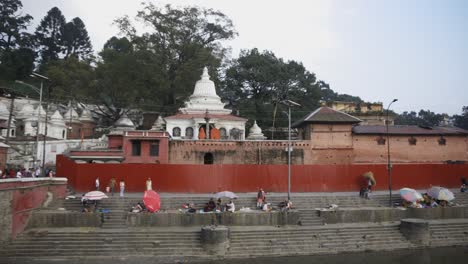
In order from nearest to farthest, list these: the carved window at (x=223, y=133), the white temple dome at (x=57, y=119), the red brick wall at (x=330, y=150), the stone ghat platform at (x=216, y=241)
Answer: the stone ghat platform at (x=216, y=241), the red brick wall at (x=330, y=150), the carved window at (x=223, y=133), the white temple dome at (x=57, y=119)

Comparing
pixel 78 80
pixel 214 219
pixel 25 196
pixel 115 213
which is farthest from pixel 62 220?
pixel 78 80

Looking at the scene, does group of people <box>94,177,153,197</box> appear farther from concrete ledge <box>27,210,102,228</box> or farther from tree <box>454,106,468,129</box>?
tree <box>454,106,468,129</box>

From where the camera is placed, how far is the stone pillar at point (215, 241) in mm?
16172

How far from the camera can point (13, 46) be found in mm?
61031

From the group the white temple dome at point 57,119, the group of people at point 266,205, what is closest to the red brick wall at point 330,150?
the group of people at point 266,205

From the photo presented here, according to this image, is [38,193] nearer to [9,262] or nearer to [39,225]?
[39,225]

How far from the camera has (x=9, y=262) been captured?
1479cm

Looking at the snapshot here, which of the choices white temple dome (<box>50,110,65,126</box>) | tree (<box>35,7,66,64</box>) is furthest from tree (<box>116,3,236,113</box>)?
Answer: tree (<box>35,7,66,64</box>)

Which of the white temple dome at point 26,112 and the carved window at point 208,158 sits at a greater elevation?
the white temple dome at point 26,112

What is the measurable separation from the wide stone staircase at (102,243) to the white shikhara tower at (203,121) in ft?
55.8

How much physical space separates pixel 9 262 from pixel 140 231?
5.21m

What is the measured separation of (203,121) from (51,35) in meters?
52.3

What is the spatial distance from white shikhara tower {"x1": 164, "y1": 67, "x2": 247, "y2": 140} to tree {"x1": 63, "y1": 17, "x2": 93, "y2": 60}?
4491cm

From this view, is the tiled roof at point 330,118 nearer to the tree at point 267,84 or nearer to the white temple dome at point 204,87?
the white temple dome at point 204,87
